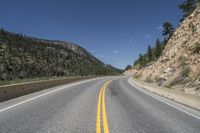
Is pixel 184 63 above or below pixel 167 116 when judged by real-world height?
above

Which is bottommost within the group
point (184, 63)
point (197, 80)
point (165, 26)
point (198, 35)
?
point (197, 80)

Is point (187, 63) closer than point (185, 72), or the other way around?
point (185, 72)

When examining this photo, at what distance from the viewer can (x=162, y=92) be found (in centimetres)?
1683

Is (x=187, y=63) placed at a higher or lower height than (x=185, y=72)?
higher

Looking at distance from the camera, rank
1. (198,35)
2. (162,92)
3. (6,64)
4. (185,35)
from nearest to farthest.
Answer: (162,92) → (198,35) → (185,35) → (6,64)

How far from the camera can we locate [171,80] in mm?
26422

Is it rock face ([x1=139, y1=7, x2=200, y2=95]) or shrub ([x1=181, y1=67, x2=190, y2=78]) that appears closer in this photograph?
rock face ([x1=139, y1=7, x2=200, y2=95])

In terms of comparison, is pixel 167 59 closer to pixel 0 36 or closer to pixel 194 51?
pixel 194 51

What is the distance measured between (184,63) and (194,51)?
5.91ft

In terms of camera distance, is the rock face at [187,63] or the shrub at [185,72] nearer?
the rock face at [187,63]

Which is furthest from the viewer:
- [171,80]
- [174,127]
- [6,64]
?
[6,64]

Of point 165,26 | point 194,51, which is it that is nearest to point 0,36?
point 165,26

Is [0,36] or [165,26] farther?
[0,36]

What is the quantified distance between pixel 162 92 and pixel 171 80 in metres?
10.2
